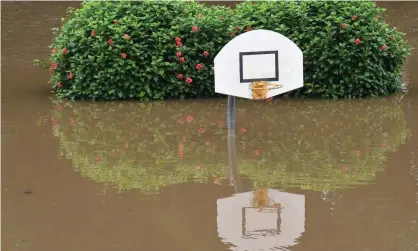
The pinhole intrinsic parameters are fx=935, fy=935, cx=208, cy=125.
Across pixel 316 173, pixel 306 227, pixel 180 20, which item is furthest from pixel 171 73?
pixel 306 227

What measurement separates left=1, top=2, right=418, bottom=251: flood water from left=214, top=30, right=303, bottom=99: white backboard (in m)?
0.57

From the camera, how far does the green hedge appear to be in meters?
11.3

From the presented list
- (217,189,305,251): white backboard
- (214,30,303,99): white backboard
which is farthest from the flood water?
(214,30,303,99): white backboard

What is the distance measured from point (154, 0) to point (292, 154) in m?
3.44

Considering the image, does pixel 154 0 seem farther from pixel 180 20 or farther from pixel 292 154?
pixel 292 154

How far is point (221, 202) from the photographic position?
25.9ft

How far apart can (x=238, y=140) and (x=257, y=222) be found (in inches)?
98.3

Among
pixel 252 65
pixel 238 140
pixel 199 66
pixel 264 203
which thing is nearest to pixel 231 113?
pixel 238 140

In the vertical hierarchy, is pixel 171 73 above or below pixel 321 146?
above

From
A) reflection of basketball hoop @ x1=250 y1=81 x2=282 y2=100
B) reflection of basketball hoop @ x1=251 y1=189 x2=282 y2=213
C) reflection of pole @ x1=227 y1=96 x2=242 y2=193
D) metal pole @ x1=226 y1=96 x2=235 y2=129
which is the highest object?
reflection of basketball hoop @ x1=250 y1=81 x2=282 y2=100

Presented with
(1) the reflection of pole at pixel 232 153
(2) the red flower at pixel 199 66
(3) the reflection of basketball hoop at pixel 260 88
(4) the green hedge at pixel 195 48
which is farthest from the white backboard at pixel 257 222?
(4) the green hedge at pixel 195 48

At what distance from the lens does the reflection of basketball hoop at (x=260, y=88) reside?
391 inches

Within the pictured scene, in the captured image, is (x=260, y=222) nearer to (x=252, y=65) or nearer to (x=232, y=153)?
(x=232, y=153)

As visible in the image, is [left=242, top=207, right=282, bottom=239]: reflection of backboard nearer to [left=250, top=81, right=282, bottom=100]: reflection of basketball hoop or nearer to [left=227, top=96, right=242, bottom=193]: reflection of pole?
[left=227, top=96, right=242, bottom=193]: reflection of pole
